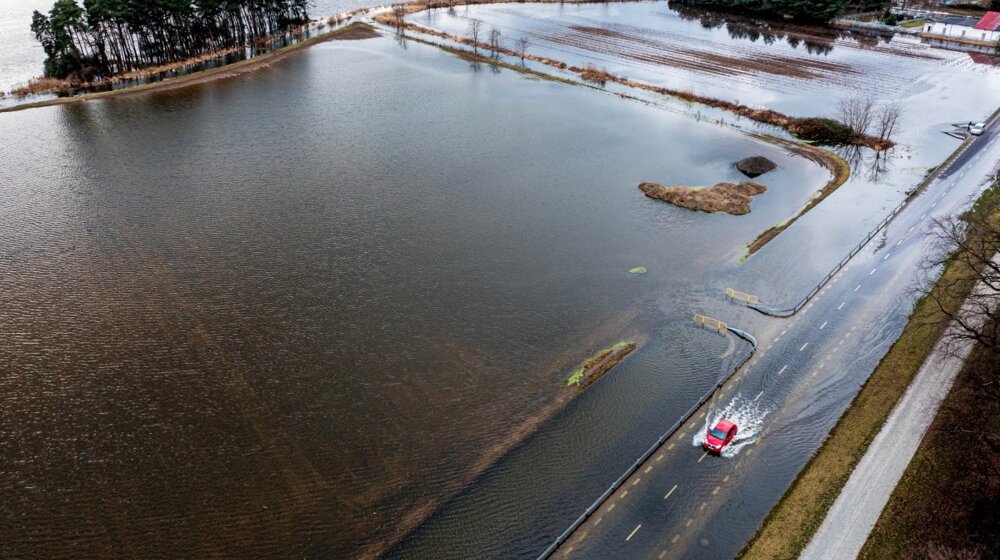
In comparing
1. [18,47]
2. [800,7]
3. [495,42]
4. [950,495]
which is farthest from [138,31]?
[800,7]

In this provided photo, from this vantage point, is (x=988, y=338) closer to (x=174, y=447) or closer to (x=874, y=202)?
(x=874, y=202)

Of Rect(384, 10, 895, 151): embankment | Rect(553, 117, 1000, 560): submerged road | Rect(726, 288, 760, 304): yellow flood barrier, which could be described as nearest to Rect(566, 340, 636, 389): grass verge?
Rect(553, 117, 1000, 560): submerged road

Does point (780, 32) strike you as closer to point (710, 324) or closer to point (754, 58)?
point (754, 58)

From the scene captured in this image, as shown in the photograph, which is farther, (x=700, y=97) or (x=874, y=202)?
(x=700, y=97)

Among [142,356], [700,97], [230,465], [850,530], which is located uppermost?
[700,97]

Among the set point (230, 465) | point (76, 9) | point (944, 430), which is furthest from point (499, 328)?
point (76, 9)

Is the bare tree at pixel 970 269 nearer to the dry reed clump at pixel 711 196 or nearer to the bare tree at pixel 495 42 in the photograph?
the dry reed clump at pixel 711 196

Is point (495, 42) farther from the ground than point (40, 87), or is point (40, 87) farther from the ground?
point (495, 42)
